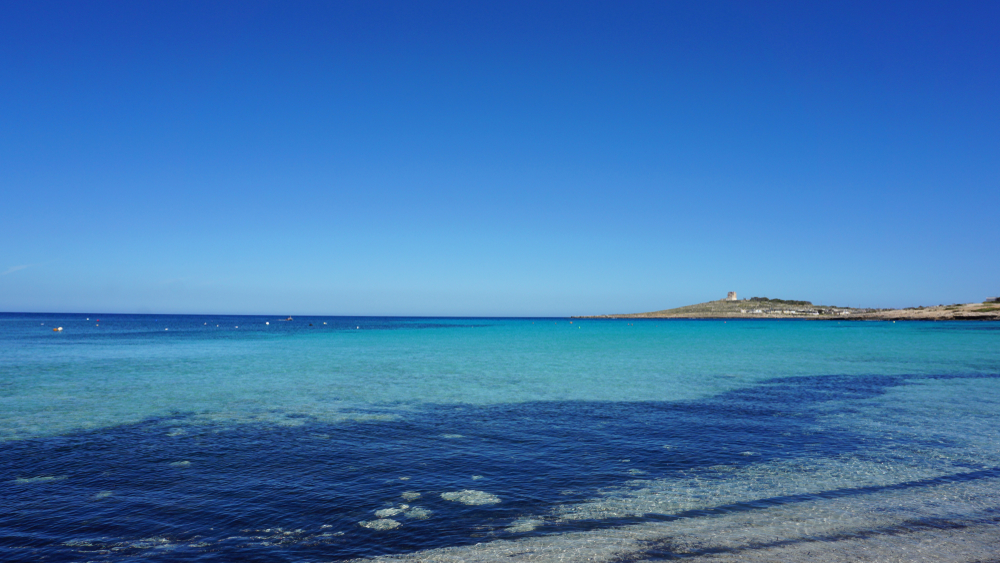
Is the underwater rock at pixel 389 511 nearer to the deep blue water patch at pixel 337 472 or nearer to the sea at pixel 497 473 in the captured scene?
the sea at pixel 497 473

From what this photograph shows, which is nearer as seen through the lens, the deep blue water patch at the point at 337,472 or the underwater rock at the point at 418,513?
the deep blue water patch at the point at 337,472

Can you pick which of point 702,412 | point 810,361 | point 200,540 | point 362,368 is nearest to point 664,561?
point 200,540

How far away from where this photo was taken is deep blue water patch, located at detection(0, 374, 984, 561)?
895 centimetres

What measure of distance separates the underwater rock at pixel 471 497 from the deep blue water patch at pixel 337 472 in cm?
24

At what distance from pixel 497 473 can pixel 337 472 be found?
365cm

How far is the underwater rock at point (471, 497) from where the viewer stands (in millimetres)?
10594

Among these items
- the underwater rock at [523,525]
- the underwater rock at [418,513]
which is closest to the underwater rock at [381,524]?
the underwater rock at [418,513]

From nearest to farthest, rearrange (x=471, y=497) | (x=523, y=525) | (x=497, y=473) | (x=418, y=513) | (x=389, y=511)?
(x=523, y=525)
(x=418, y=513)
(x=389, y=511)
(x=471, y=497)
(x=497, y=473)

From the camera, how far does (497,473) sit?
1237 cm

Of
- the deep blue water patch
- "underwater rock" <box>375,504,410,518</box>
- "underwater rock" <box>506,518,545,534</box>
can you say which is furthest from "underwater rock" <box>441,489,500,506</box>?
"underwater rock" <box>506,518,545,534</box>

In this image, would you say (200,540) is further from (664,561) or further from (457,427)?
(457,427)

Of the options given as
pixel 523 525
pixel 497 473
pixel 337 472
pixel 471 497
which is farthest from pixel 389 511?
pixel 497 473

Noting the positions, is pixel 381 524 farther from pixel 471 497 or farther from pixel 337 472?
pixel 337 472

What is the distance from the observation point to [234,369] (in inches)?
1411
